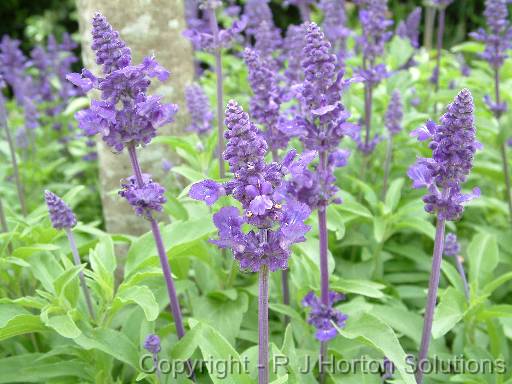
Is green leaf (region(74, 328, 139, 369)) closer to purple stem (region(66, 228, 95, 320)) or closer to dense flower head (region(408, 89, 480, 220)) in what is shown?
purple stem (region(66, 228, 95, 320))

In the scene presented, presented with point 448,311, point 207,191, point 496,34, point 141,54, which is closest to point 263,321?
point 207,191

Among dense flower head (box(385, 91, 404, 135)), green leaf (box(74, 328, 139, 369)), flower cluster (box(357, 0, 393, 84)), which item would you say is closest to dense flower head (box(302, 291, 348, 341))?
green leaf (box(74, 328, 139, 369))

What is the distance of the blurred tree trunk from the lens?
14.2 ft

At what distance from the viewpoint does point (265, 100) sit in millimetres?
3289

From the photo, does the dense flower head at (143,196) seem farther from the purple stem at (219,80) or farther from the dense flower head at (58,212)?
the purple stem at (219,80)

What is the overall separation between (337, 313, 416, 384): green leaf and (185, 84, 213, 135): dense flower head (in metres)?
2.06

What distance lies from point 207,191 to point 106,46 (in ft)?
2.53

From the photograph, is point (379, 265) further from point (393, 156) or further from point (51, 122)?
point (51, 122)

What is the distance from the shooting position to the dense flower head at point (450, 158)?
2.34 m

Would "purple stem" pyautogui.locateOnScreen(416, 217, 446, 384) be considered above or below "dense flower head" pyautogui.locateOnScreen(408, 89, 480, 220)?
below

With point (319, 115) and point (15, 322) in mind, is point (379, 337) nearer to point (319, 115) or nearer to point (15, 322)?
point (319, 115)

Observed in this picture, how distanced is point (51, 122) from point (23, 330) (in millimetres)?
5211

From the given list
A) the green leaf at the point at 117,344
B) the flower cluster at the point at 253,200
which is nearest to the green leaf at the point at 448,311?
the flower cluster at the point at 253,200

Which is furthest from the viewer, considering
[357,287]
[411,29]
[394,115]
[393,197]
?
[411,29]
